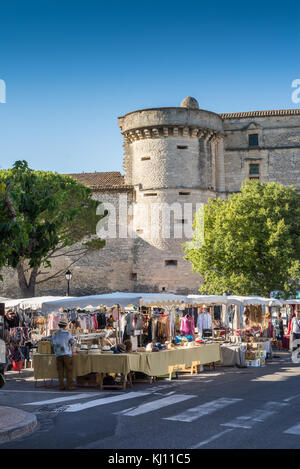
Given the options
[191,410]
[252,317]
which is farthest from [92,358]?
[252,317]

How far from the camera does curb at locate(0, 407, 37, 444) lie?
787 cm

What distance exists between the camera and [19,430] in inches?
322

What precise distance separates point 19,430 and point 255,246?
25.3 metres

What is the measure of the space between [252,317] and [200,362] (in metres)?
11.6

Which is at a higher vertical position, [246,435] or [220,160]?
[220,160]

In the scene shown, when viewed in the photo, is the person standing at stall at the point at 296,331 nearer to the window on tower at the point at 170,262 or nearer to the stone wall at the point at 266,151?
the window on tower at the point at 170,262

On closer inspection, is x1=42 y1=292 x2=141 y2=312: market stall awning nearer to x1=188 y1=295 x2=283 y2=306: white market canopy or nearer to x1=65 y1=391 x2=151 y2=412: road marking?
x1=65 y1=391 x2=151 y2=412: road marking

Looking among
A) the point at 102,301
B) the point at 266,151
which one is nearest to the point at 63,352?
the point at 102,301

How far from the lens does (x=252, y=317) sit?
1080 inches

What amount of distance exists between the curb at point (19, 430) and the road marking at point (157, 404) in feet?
5.71

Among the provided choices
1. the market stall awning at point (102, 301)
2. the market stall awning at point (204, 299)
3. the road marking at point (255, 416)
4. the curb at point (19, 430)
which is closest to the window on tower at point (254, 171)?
the market stall awning at point (204, 299)

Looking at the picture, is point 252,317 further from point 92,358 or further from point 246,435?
point 246,435

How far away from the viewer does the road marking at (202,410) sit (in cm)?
914

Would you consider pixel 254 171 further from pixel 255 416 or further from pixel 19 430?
pixel 19 430
